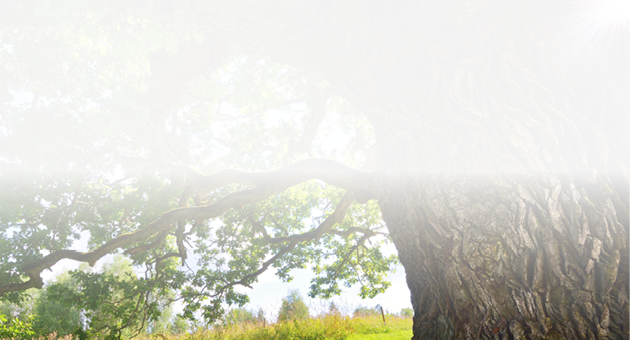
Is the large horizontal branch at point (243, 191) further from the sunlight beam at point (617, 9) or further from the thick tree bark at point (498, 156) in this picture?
the sunlight beam at point (617, 9)

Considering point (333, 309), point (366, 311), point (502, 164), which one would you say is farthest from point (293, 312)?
point (502, 164)

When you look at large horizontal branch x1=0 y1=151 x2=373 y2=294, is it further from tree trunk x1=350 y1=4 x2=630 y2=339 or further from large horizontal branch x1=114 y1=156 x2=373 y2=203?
tree trunk x1=350 y1=4 x2=630 y2=339

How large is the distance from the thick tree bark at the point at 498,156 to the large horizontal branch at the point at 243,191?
1228mm

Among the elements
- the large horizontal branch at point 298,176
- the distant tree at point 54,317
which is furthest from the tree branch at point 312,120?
the distant tree at point 54,317

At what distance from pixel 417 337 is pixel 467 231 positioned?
1055 mm

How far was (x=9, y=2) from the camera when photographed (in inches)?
170

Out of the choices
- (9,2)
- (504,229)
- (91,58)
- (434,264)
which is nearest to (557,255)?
(504,229)

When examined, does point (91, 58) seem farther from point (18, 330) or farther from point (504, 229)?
point (504, 229)

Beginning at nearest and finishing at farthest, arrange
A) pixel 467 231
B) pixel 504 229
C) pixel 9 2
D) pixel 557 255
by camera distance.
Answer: pixel 557 255
pixel 504 229
pixel 467 231
pixel 9 2

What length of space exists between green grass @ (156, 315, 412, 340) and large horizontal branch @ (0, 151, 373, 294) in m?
6.49

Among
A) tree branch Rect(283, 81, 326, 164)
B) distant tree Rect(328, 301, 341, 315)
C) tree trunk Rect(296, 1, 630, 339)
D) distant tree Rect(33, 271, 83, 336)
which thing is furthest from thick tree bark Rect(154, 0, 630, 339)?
distant tree Rect(33, 271, 83, 336)

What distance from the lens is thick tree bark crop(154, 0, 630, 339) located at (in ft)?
6.68

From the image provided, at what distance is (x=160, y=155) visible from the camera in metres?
6.29

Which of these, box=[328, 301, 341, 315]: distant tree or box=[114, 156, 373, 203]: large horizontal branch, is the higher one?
box=[114, 156, 373, 203]: large horizontal branch
